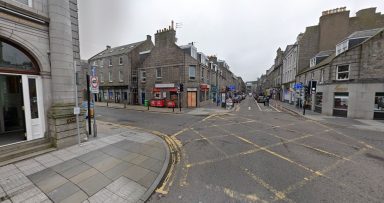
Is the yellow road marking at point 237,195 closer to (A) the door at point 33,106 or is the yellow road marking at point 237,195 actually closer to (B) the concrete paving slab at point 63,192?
(B) the concrete paving slab at point 63,192

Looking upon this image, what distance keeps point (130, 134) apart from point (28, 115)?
4.06m

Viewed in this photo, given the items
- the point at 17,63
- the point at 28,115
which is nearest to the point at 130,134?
the point at 28,115

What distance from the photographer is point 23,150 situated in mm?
5371

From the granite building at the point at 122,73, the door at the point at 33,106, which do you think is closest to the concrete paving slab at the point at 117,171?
the door at the point at 33,106

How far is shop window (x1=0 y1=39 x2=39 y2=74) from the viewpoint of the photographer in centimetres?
516

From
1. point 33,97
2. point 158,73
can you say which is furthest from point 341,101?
point 33,97

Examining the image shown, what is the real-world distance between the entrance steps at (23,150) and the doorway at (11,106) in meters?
1.91

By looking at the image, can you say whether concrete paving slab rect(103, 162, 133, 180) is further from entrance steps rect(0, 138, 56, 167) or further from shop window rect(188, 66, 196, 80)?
shop window rect(188, 66, 196, 80)

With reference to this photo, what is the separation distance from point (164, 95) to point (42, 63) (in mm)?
16925

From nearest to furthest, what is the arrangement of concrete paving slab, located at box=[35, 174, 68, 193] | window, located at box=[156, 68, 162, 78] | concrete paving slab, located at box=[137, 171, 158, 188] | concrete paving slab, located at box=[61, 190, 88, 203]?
concrete paving slab, located at box=[61, 190, 88, 203] → concrete paving slab, located at box=[35, 174, 68, 193] → concrete paving slab, located at box=[137, 171, 158, 188] → window, located at box=[156, 68, 162, 78]

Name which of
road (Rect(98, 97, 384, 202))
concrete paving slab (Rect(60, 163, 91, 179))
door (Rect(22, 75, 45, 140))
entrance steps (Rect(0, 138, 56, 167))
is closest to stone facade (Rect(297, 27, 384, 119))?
road (Rect(98, 97, 384, 202))

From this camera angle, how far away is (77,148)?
6.17 m

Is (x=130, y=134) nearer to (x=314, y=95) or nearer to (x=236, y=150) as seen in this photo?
(x=236, y=150)

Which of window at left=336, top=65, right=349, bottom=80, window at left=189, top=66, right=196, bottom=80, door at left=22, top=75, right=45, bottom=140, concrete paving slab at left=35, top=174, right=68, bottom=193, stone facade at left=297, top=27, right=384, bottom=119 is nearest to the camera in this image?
concrete paving slab at left=35, top=174, right=68, bottom=193
